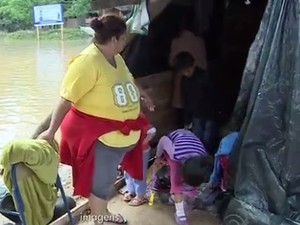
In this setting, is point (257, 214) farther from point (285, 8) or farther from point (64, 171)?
point (64, 171)

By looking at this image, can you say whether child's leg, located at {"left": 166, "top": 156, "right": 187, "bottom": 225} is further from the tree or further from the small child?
the tree

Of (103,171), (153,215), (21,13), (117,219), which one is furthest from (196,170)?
(21,13)

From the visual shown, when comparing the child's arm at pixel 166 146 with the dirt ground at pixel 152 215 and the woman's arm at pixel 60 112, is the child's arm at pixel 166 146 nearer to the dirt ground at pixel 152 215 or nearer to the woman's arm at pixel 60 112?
the dirt ground at pixel 152 215

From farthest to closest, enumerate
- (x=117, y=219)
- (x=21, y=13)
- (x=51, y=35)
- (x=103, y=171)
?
(x=21, y=13) < (x=51, y=35) < (x=117, y=219) < (x=103, y=171)

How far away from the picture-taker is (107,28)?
3.45m

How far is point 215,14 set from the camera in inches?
247

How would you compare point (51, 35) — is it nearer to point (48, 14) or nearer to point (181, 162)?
point (48, 14)

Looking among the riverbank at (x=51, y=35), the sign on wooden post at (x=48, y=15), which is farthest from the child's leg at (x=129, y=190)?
the sign on wooden post at (x=48, y=15)

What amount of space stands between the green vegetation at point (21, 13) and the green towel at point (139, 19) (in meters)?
25.4

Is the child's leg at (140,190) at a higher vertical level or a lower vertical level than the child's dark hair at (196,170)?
lower

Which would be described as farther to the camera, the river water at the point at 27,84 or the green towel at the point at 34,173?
the river water at the point at 27,84

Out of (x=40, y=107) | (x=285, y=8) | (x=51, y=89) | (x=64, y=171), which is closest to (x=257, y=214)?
(x=285, y=8)

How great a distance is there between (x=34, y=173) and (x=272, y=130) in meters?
1.59

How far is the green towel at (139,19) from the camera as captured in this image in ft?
14.9
